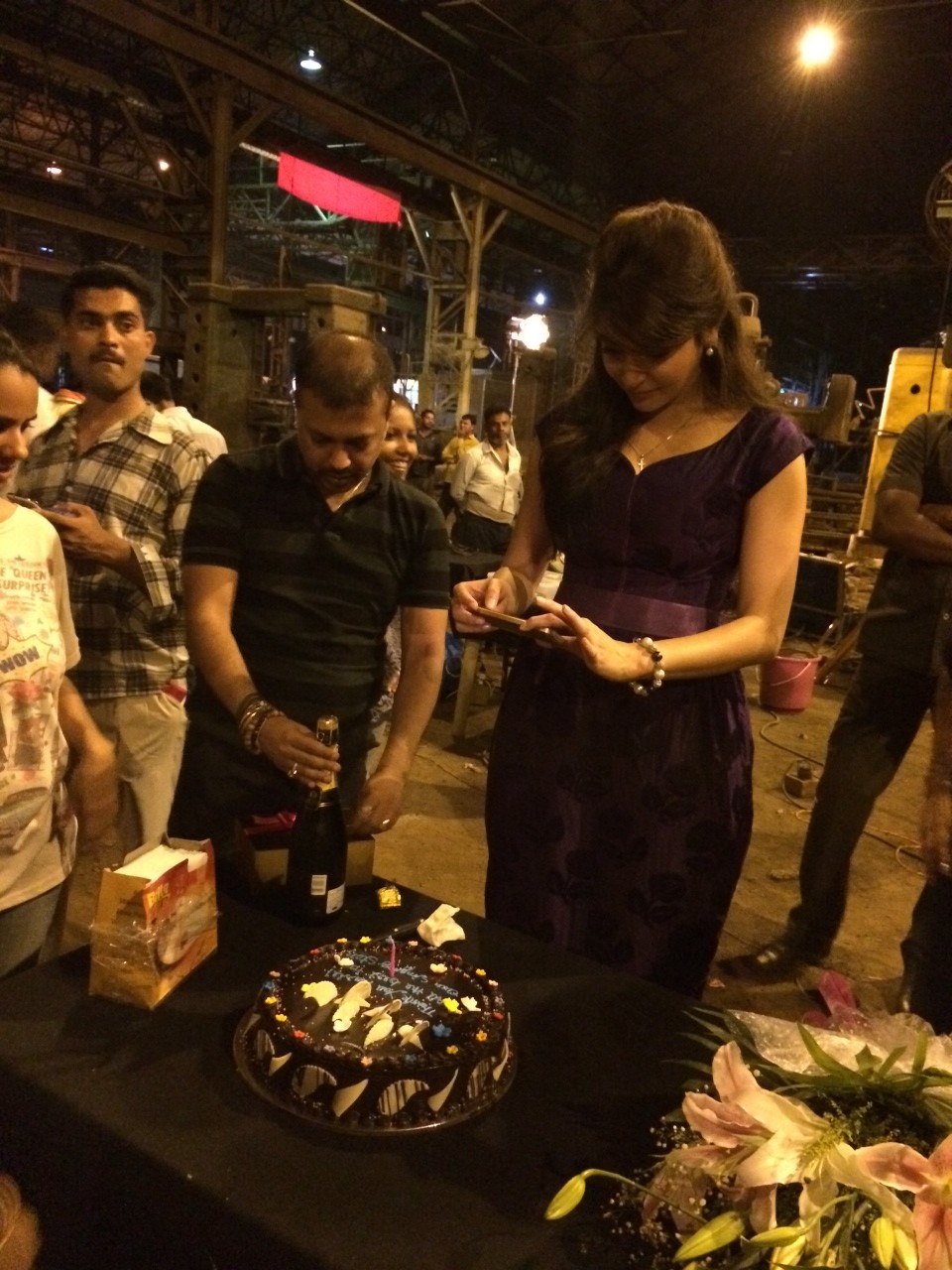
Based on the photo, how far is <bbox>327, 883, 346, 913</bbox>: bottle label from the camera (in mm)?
1391

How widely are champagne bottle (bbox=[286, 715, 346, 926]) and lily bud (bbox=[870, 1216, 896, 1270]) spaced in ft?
2.84

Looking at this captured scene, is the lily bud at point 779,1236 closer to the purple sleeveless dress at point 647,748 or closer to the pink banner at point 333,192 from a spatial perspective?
the purple sleeveless dress at point 647,748

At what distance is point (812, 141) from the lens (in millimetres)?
12453

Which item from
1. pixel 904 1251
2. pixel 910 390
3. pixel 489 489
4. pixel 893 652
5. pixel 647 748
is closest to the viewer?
pixel 904 1251

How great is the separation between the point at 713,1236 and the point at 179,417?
158 inches

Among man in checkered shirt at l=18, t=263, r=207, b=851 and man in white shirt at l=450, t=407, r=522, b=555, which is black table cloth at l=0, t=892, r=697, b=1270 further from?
man in white shirt at l=450, t=407, r=522, b=555

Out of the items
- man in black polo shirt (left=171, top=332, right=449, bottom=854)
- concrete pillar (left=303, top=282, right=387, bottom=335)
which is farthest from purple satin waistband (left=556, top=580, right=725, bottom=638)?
concrete pillar (left=303, top=282, right=387, bottom=335)

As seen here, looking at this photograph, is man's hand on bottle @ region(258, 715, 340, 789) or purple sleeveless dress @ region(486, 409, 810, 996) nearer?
man's hand on bottle @ region(258, 715, 340, 789)

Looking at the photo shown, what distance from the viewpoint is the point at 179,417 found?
13.7 feet

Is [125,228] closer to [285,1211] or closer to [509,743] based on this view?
[509,743]

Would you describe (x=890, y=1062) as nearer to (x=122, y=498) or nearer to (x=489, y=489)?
(x=122, y=498)

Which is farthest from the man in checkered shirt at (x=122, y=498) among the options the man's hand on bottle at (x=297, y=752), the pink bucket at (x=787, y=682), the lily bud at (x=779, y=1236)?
the pink bucket at (x=787, y=682)

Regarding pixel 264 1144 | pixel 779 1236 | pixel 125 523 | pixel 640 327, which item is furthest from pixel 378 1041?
pixel 125 523

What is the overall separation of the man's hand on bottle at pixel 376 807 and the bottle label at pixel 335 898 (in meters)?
0.13
